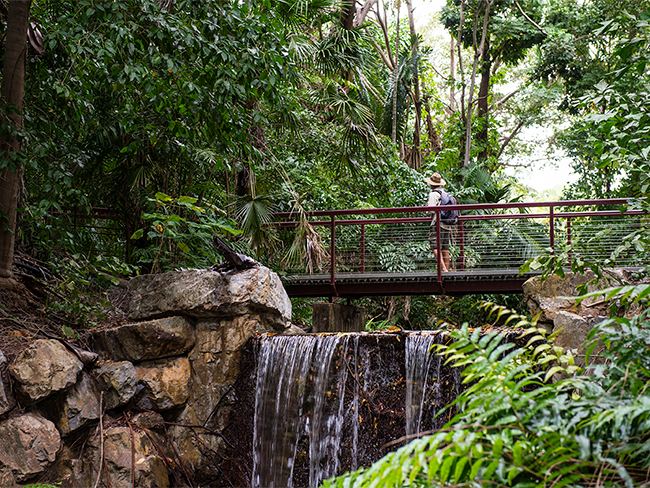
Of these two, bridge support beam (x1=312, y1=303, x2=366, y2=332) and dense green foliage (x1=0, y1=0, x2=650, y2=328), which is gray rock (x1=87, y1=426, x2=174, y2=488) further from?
bridge support beam (x1=312, y1=303, x2=366, y2=332)

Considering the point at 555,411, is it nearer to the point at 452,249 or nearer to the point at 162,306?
the point at 162,306

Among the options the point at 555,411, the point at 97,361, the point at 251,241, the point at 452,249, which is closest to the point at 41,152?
the point at 97,361

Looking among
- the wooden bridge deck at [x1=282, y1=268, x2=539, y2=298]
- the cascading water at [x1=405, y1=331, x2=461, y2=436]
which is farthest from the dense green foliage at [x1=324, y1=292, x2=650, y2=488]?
the wooden bridge deck at [x1=282, y1=268, x2=539, y2=298]

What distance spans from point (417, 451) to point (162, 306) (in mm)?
4967

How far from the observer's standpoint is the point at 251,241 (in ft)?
29.9

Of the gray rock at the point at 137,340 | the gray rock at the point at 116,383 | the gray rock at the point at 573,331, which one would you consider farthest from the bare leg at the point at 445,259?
the gray rock at the point at 116,383

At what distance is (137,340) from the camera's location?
Result: 6.11m

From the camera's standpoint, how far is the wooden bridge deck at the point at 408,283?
9281mm

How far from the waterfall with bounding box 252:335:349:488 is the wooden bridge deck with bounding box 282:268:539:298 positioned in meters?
3.18

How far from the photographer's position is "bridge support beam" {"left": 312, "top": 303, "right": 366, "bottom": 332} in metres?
9.70

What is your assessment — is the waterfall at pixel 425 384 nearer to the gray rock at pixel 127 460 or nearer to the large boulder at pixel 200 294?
the large boulder at pixel 200 294

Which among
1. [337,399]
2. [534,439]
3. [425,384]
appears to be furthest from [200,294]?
A: [534,439]

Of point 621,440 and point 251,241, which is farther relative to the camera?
point 251,241

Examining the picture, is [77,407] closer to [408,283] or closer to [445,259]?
[408,283]
